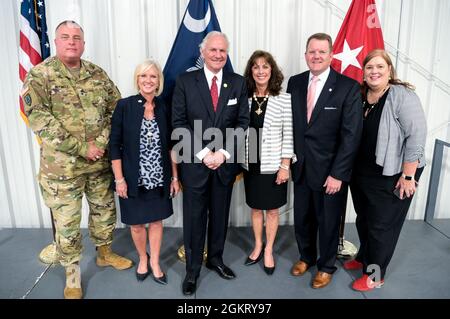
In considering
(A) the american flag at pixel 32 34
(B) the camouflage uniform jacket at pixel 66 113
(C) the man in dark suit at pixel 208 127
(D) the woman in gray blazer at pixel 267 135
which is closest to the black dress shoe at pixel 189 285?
(C) the man in dark suit at pixel 208 127

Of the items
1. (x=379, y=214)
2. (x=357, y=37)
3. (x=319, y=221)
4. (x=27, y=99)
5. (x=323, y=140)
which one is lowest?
(x=319, y=221)

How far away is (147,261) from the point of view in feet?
9.61

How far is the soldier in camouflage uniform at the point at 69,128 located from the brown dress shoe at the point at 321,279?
1720 millimetres

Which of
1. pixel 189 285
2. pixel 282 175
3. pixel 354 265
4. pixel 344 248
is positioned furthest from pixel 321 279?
pixel 189 285

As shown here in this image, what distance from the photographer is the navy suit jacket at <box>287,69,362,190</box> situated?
7.95 feet

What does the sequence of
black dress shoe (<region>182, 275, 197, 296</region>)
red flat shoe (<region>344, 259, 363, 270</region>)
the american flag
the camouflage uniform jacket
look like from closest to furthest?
the camouflage uniform jacket → black dress shoe (<region>182, 275, 197, 296</region>) → the american flag → red flat shoe (<region>344, 259, 363, 270</region>)

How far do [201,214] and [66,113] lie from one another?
1.17 m

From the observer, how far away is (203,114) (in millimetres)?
2455

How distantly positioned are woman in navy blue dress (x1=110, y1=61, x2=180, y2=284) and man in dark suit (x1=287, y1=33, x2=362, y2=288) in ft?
3.08

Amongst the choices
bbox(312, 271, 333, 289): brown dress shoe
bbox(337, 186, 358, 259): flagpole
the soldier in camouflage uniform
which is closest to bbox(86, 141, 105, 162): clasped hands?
the soldier in camouflage uniform

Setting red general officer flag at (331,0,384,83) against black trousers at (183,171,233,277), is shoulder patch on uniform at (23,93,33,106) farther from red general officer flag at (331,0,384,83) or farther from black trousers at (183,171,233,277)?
red general officer flag at (331,0,384,83)

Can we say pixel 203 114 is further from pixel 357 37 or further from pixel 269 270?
pixel 357 37

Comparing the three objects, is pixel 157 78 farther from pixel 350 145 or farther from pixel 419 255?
pixel 419 255
